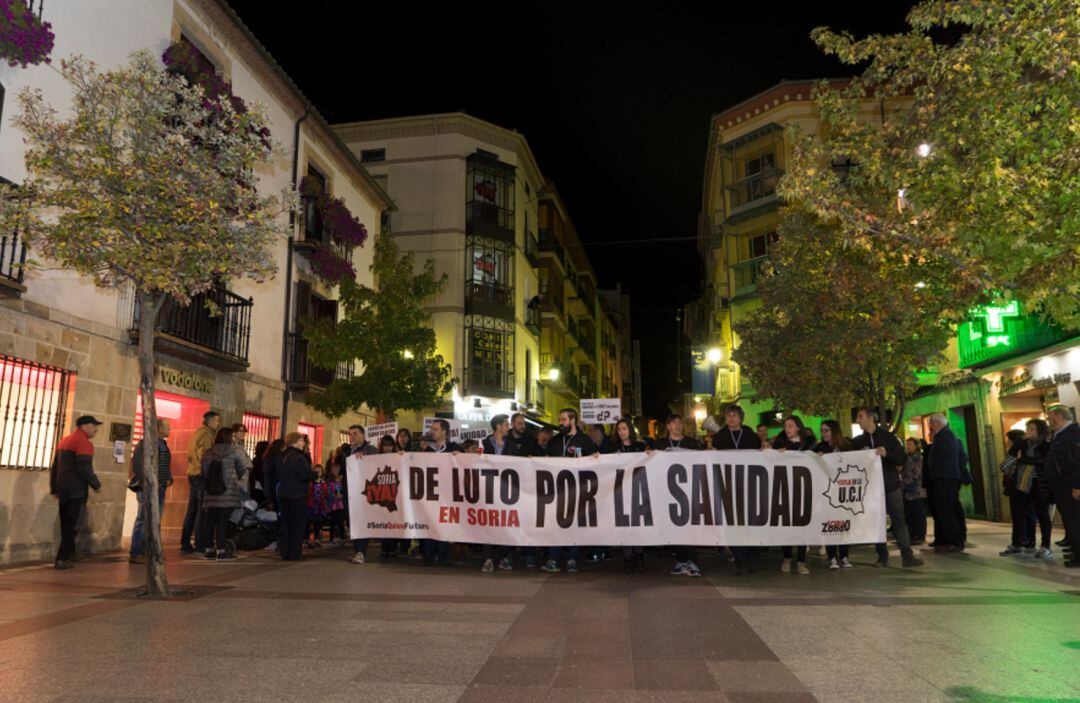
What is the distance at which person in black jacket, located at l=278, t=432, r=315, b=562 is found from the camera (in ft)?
35.8

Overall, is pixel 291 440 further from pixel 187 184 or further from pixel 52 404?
pixel 187 184

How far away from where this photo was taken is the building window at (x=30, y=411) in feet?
33.3

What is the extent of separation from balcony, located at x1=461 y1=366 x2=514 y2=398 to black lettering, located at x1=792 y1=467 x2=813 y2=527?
22.7 metres

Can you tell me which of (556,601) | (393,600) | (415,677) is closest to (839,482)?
(556,601)

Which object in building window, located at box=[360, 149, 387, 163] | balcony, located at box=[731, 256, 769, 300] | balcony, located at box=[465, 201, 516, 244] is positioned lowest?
balcony, located at box=[731, 256, 769, 300]

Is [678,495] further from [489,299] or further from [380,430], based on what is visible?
[489,299]

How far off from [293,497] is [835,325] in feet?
38.8

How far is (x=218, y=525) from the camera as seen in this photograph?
11281 millimetres

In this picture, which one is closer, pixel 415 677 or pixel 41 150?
pixel 415 677

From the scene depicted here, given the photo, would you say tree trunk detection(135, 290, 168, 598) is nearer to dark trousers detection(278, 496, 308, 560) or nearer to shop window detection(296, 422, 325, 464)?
dark trousers detection(278, 496, 308, 560)

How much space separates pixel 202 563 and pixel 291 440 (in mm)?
2132

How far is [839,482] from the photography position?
956cm

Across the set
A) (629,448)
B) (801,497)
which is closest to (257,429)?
(629,448)

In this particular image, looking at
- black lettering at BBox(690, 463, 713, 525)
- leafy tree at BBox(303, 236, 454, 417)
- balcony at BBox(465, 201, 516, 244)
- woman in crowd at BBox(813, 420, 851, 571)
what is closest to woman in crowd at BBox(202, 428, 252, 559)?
leafy tree at BBox(303, 236, 454, 417)
